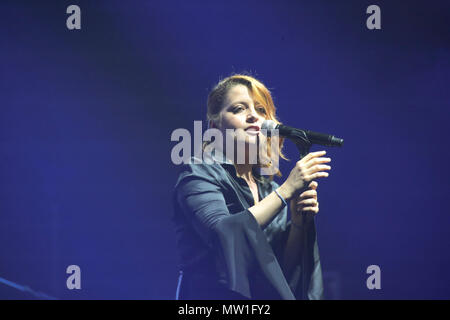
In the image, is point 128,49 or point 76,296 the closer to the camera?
point 76,296

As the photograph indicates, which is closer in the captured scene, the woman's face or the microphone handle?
the microphone handle

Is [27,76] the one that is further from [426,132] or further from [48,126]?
[426,132]

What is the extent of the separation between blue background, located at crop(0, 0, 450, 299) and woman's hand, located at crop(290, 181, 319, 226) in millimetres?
446

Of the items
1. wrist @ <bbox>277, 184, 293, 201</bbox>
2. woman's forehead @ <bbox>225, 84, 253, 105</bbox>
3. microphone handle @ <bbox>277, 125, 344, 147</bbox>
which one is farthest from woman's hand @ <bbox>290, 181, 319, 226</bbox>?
woman's forehead @ <bbox>225, 84, 253, 105</bbox>

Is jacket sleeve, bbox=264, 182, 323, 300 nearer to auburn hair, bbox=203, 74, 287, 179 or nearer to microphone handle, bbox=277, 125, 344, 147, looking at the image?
auburn hair, bbox=203, 74, 287, 179

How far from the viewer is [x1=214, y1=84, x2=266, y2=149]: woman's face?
224 cm

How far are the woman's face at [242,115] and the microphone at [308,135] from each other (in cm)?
11

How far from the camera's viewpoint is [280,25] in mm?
2703

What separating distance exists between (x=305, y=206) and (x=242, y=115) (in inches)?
20.2

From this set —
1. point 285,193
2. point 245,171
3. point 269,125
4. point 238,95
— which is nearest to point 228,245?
point 285,193

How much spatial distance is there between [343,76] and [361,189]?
2.06 ft

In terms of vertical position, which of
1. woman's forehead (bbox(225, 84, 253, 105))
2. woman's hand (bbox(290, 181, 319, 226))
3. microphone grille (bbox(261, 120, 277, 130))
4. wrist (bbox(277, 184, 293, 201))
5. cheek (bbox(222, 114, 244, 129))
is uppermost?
woman's forehead (bbox(225, 84, 253, 105))

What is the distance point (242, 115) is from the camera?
2.25 meters

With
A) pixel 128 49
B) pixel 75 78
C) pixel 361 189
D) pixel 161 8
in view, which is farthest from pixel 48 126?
pixel 361 189
